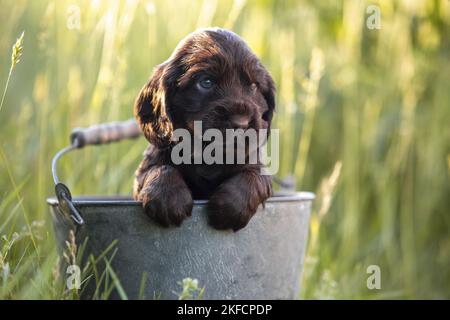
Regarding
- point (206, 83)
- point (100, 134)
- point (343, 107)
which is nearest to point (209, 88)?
point (206, 83)

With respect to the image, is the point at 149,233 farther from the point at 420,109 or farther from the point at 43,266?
the point at 420,109

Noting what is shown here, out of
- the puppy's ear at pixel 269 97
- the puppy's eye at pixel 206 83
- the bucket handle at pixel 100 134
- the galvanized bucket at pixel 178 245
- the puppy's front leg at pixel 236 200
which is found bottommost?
the galvanized bucket at pixel 178 245

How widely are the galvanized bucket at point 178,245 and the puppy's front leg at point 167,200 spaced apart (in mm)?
47

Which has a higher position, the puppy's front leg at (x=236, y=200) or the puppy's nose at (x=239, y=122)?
the puppy's nose at (x=239, y=122)

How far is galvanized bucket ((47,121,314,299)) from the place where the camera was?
2252 mm

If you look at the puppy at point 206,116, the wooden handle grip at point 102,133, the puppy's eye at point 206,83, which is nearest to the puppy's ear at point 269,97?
the puppy at point 206,116

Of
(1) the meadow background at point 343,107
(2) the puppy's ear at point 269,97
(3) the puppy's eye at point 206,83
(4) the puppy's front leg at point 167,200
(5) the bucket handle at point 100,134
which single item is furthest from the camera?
(1) the meadow background at point 343,107

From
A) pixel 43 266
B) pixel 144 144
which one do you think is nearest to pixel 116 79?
pixel 144 144

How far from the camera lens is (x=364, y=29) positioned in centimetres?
465

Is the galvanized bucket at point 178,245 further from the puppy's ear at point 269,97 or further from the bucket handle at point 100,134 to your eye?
the bucket handle at point 100,134

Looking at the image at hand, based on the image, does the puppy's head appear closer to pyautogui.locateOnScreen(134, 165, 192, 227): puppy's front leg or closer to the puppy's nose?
the puppy's nose

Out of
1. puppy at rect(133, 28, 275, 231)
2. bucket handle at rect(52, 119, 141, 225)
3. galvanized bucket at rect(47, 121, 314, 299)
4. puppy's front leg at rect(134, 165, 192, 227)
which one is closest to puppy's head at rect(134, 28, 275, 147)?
puppy at rect(133, 28, 275, 231)

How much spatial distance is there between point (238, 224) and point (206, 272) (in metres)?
0.23

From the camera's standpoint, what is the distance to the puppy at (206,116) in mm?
2209
